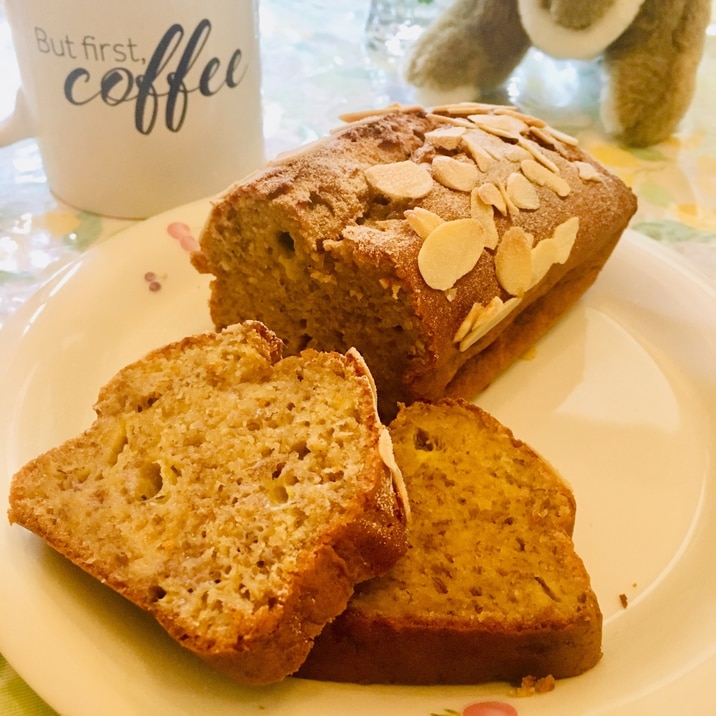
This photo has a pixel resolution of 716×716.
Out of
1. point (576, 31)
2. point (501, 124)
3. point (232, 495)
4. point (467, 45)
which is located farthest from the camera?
point (467, 45)

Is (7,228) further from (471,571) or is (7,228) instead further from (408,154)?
(471,571)

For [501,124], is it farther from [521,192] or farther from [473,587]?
[473,587]

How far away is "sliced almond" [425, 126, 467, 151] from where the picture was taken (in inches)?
68.0

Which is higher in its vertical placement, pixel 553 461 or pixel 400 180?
pixel 400 180

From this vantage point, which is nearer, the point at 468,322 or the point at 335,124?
the point at 468,322

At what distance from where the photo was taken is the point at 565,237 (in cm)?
174

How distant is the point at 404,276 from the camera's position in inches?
56.2

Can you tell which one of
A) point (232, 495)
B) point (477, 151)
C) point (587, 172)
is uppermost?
point (477, 151)

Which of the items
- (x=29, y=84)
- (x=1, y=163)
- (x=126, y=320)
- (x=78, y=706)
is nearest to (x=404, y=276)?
(x=126, y=320)

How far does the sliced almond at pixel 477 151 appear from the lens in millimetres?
1695

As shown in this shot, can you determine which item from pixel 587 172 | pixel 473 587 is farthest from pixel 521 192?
pixel 473 587

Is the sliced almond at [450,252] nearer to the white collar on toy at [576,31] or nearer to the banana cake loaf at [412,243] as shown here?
the banana cake loaf at [412,243]

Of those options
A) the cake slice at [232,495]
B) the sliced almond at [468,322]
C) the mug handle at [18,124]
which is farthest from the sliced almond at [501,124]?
the mug handle at [18,124]

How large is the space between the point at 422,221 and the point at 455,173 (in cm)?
20
